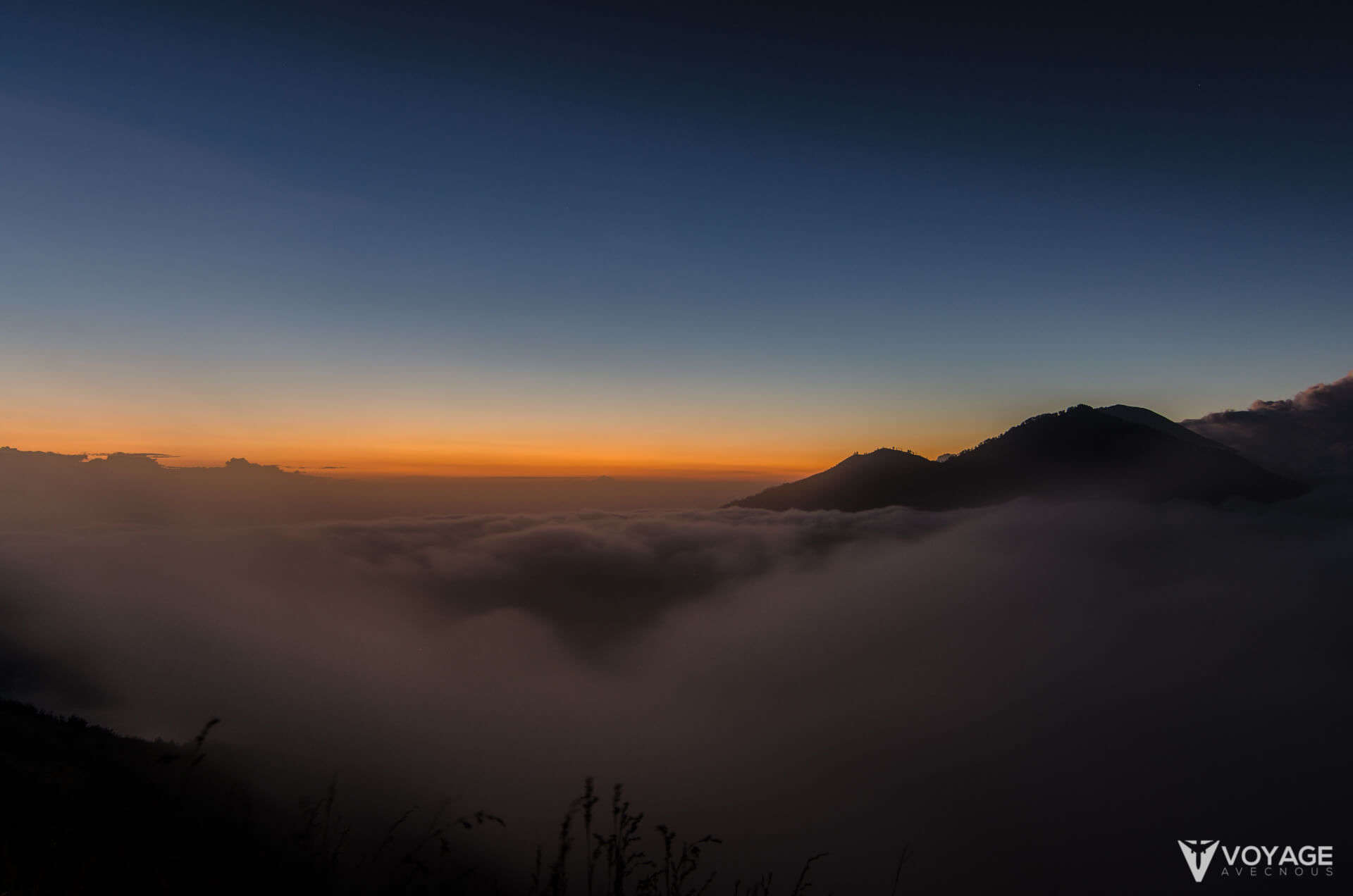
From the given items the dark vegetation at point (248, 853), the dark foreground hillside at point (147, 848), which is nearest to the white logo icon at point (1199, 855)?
the dark vegetation at point (248, 853)

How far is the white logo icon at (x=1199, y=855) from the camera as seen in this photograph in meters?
18.4

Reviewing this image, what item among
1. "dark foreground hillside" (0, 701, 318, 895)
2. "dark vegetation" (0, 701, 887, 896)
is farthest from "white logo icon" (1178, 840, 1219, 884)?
"dark foreground hillside" (0, 701, 318, 895)

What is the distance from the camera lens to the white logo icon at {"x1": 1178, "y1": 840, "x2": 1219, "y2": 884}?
18.4 metres

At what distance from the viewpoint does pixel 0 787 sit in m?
25.7

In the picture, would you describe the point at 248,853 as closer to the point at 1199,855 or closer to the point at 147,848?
the point at 147,848

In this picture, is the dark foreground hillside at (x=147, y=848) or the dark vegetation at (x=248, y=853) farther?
the dark foreground hillside at (x=147, y=848)

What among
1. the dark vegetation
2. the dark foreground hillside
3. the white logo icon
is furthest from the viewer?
the white logo icon

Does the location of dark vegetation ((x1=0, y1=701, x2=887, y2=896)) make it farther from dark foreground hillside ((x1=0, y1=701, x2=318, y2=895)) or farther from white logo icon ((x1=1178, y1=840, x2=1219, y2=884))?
white logo icon ((x1=1178, y1=840, x2=1219, y2=884))

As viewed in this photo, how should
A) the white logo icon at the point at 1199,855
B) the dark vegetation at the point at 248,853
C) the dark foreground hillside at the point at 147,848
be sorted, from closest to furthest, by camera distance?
the dark vegetation at the point at 248,853 < the dark foreground hillside at the point at 147,848 < the white logo icon at the point at 1199,855

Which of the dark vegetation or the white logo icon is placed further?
the white logo icon

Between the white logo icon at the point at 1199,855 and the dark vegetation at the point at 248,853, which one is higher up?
the dark vegetation at the point at 248,853

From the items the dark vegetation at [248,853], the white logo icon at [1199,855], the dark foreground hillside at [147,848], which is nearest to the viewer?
the dark vegetation at [248,853]

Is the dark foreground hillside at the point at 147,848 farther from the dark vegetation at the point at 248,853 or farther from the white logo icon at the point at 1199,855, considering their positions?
the white logo icon at the point at 1199,855

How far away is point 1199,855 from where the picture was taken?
24.4m
